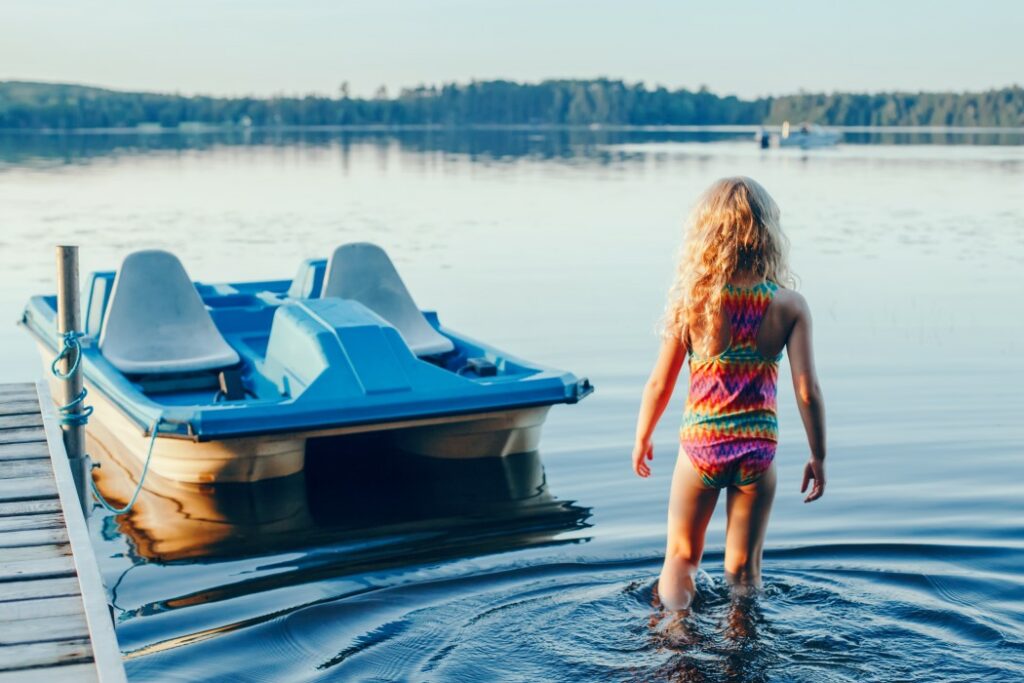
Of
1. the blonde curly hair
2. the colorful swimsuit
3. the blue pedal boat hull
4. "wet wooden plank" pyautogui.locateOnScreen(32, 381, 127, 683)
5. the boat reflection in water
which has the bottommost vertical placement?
the boat reflection in water

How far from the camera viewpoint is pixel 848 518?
7559 millimetres

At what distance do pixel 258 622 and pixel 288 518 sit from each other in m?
1.96

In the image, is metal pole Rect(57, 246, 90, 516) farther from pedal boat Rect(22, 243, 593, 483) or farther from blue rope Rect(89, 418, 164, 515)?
pedal boat Rect(22, 243, 593, 483)

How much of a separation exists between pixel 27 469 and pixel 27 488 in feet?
1.28

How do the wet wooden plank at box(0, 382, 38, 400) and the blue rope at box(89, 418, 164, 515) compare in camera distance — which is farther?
the wet wooden plank at box(0, 382, 38, 400)

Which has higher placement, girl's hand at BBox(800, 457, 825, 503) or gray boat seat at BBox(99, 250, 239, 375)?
girl's hand at BBox(800, 457, 825, 503)

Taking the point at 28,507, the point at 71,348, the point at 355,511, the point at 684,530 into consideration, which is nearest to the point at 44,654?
the point at 28,507

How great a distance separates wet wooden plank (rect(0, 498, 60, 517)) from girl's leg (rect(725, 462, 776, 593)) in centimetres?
294

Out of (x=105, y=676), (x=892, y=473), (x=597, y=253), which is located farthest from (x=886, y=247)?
(x=105, y=676)

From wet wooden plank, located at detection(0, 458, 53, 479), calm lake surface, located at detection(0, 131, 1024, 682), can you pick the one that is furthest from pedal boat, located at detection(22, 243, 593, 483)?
wet wooden plank, located at detection(0, 458, 53, 479)

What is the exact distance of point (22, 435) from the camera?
23.2 ft

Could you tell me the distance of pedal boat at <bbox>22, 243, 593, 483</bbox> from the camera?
8039mm

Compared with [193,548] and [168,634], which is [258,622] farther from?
[193,548]

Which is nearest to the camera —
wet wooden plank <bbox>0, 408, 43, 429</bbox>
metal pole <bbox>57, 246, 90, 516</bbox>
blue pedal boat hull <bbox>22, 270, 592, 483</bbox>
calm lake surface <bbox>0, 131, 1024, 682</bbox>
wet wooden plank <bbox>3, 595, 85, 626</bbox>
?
wet wooden plank <bbox>3, 595, 85, 626</bbox>
